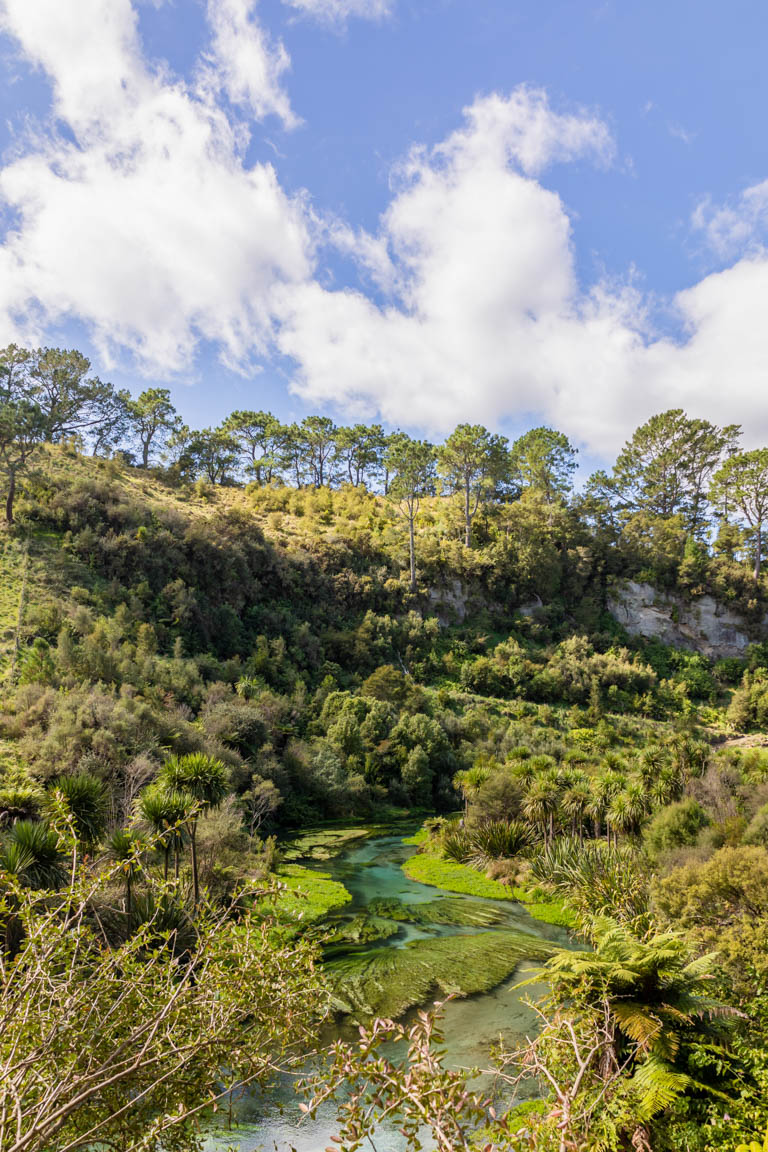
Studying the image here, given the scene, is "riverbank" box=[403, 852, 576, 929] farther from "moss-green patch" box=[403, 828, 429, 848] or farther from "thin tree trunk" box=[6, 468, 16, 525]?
"thin tree trunk" box=[6, 468, 16, 525]

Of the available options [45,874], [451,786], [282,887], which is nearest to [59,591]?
[45,874]

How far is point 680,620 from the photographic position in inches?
2292

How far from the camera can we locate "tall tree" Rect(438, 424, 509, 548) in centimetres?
5878

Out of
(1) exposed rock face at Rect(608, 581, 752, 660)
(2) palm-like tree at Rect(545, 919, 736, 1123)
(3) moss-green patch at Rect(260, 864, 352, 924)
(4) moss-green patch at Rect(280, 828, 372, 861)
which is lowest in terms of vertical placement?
(4) moss-green patch at Rect(280, 828, 372, 861)

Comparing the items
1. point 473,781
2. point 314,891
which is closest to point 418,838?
point 473,781

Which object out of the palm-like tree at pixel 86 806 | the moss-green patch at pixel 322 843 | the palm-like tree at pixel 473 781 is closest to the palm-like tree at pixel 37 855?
the palm-like tree at pixel 86 806

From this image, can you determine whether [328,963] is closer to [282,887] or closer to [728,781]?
[282,887]

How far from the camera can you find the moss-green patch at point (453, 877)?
22188mm

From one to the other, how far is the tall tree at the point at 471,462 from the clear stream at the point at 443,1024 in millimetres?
40439

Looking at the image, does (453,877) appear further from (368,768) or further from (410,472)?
(410,472)

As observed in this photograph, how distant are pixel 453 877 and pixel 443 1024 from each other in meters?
12.3

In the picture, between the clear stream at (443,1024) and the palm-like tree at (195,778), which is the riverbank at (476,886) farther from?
the palm-like tree at (195,778)

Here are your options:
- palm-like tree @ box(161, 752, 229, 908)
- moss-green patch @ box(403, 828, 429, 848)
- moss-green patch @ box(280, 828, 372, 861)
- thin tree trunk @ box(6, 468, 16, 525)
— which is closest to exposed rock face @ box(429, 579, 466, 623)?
moss-green patch @ box(403, 828, 429, 848)

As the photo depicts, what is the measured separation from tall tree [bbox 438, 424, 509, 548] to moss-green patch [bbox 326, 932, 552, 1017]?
45.0 metres
